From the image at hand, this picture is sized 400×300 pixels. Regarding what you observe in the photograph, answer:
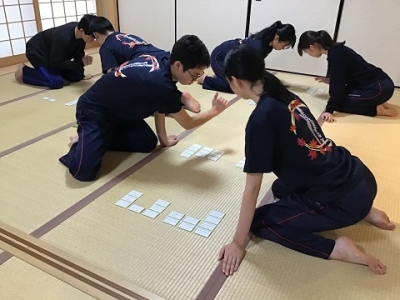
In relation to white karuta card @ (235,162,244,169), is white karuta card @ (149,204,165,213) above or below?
above

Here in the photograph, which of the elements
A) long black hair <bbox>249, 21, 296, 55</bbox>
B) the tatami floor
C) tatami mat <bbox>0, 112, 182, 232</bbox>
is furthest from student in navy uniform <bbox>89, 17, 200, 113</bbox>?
long black hair <bbox>249, 21, 296, 55</bbox>

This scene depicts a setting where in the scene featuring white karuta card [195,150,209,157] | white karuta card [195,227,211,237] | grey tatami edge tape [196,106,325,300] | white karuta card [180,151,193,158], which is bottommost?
white karuta card [195,150,209,157]

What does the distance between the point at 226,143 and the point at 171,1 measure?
2.90m

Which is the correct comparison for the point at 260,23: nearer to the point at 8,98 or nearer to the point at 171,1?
the point at 171,1

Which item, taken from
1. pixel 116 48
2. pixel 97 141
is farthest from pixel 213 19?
pixel 97 141

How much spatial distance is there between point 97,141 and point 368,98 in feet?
7.12

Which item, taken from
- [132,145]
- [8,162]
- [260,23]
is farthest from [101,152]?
[260,23]

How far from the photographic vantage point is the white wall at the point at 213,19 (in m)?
4.39

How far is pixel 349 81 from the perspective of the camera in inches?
122

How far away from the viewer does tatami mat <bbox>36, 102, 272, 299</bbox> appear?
145 cm

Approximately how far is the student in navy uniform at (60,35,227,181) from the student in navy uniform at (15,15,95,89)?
1465 millimetres

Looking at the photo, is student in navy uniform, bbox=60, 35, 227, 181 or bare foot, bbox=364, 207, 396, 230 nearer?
bare foot, bbox=364, 207, 396, 230

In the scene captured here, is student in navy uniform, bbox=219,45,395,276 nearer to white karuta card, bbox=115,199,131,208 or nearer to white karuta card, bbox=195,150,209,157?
white karuta card, bbox=115,199,131,208

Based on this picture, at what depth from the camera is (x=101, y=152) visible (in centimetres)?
211
